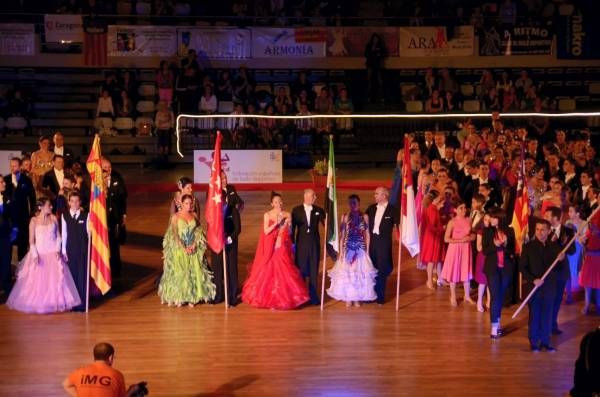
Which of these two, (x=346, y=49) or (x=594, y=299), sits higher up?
(x=346, y=49)

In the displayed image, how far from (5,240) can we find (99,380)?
6432 millimetres

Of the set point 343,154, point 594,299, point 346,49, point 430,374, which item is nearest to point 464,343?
point 430,374

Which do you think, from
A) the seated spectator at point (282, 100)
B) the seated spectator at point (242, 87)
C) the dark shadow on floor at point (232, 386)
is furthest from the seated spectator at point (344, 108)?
the dark shadow on floor at point (232, 386)

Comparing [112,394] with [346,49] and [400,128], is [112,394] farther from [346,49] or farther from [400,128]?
[346,49]

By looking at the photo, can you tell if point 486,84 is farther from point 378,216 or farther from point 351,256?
point 351,256

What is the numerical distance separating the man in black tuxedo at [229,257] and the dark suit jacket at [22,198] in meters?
2.94

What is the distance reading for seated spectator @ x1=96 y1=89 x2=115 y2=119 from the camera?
25.9m

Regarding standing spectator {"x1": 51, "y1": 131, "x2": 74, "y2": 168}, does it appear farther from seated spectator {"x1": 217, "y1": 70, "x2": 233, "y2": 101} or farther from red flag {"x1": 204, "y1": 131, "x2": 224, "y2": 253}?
seated spectator {"x1": 217, "y1": 70, "x2": 233, "y2": 101}

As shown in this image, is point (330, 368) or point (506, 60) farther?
point (506, 60)

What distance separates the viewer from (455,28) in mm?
27703

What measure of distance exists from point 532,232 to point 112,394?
20.8ft

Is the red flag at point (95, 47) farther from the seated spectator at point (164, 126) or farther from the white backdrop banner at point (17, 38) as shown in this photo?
the seated spectator at point (164, 126)

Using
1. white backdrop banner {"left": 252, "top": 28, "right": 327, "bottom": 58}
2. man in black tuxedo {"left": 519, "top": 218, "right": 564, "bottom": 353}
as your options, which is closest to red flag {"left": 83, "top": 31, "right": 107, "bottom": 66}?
white backdrop banner {"left": 252, "top": 28, "right": 327, "bottom": 58}

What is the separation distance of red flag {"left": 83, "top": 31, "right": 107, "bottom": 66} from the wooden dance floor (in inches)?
560
